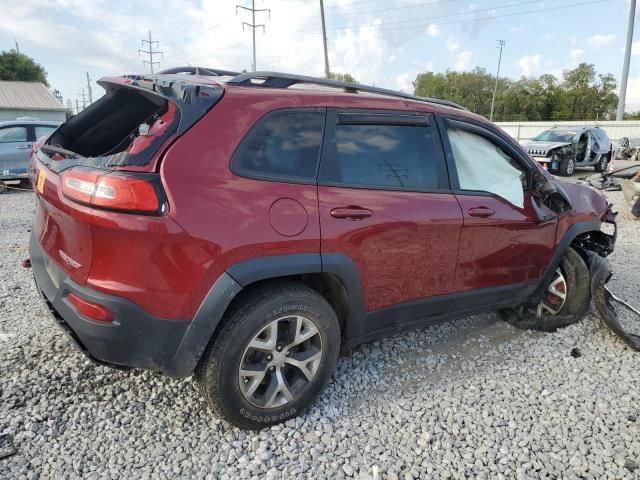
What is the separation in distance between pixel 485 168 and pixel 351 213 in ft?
4.32

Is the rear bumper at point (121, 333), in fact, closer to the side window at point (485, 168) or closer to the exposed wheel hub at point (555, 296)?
the side window at point (485, 168)

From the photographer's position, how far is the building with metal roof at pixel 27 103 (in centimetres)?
3850

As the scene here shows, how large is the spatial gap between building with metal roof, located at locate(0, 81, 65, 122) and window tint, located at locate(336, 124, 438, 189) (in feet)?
135

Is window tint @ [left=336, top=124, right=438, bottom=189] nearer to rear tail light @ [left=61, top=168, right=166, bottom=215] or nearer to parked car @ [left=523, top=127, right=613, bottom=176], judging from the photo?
rear tail light @ [left=61, top=168, right=166, bottom=215]

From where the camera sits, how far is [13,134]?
36.2 ft

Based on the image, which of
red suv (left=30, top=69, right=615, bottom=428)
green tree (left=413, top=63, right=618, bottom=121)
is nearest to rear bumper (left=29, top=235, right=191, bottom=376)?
red suv (left=30, top=69, right=615, bottom=428)

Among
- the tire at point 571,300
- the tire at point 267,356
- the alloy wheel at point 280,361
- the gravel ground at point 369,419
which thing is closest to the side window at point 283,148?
the tire at point 267,356

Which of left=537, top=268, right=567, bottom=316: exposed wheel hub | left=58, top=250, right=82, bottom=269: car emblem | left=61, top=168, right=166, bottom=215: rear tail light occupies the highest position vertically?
left=61, top=168, right=166, bottom=215: rear tail light

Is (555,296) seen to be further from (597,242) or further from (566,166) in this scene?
(566,166)

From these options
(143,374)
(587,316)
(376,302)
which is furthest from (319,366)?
(587,316)

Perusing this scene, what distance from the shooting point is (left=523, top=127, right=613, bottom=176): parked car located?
51.7 feet

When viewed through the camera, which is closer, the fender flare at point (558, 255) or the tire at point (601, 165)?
the fender flare at point (558, 255)

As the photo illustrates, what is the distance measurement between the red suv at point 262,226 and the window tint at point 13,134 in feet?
31.6

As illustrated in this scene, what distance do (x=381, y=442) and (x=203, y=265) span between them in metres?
1.35
